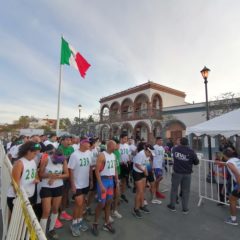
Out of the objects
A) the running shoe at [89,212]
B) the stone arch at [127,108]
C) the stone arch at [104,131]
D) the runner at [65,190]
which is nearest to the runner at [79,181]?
the runner at [65,190]

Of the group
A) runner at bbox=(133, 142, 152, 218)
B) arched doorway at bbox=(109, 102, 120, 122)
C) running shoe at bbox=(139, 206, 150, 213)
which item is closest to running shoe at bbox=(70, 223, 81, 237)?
runner at bbox=(133, 142, 152, 218)

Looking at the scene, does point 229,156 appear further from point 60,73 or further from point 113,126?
point 113,126

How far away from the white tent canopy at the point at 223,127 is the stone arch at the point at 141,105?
1763cm

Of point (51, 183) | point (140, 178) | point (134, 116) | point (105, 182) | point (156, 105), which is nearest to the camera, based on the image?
point (51, 183)

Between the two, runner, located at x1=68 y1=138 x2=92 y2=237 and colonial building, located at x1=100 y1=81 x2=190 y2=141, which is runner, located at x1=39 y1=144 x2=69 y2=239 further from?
colonial building, located at x1=100 y1=81 x2=190 y2=141

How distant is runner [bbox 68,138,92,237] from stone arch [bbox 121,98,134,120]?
23.3m

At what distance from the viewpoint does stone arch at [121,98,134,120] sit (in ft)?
93.6

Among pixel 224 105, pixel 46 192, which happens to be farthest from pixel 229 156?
pixel 224 105

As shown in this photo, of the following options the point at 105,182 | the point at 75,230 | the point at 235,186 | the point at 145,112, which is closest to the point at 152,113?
the point at 145,112

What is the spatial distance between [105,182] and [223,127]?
481 centimetres

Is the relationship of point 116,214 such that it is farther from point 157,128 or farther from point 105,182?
point 157,128

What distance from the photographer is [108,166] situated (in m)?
4.29

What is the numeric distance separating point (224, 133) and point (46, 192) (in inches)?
227

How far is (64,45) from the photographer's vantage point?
34.5 ft
